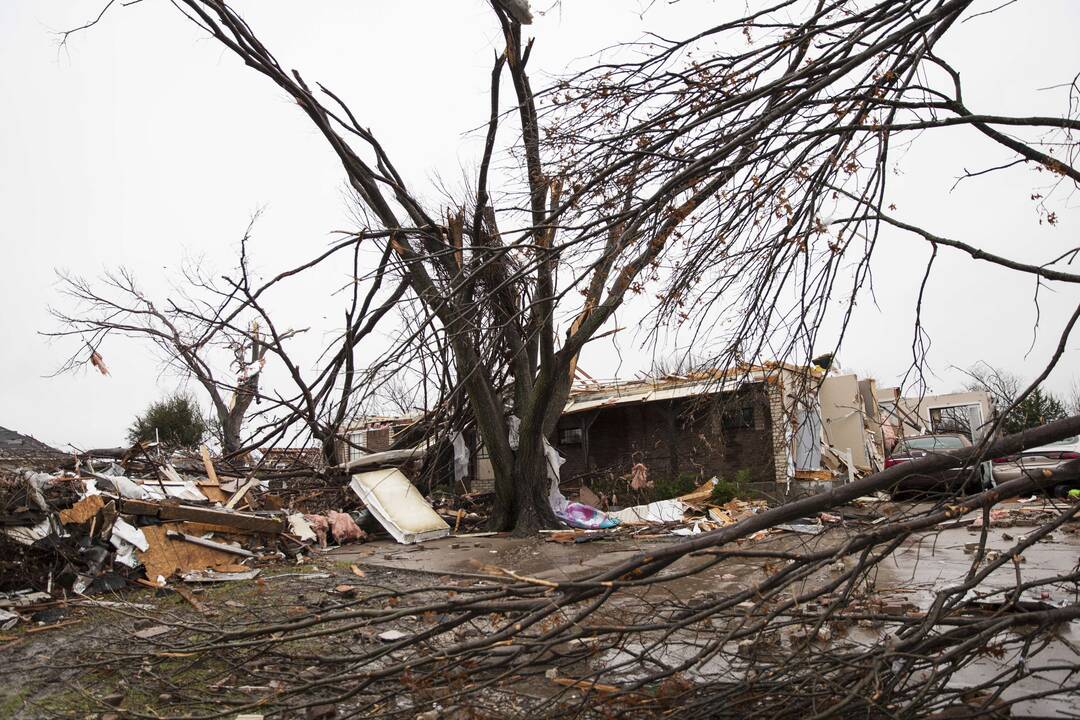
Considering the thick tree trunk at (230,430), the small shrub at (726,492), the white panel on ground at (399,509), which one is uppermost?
the thick tree trunk at (230,430)

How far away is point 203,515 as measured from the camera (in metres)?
8.60

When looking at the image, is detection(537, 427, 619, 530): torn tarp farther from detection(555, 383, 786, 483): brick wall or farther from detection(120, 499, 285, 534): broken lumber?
detection(120, 499, 285, 534): broken lumber

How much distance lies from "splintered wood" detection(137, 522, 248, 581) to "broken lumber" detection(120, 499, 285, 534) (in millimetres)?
158

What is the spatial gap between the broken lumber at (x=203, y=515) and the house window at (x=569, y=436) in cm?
1137

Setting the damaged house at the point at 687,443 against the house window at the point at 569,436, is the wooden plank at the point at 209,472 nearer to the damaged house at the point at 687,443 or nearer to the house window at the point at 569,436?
the damaged house at the point at 687,443

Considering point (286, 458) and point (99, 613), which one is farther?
point (286, 458)

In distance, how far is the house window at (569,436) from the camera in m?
20.4

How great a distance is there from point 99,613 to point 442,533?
5.95 meters

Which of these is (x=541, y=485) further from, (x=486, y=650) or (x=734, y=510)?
(x=486, y=650)

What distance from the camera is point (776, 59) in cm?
354

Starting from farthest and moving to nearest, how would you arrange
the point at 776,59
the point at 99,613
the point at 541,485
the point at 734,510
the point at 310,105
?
the point at 734,510 → the point at 541,485 → the point at 310,105 → the point at 99,613 → the point at 776,59

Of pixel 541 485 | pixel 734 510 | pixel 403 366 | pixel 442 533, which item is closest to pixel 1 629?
pixel 403 366

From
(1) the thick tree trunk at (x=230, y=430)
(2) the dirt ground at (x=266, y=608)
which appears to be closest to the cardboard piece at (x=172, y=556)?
(2) the dirt ground at (x=266, y=608)

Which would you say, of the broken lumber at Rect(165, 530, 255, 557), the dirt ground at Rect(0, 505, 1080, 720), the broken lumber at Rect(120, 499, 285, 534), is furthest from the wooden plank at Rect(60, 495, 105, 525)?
the dirt ground at Rect(0, 505, 1080, 720)
